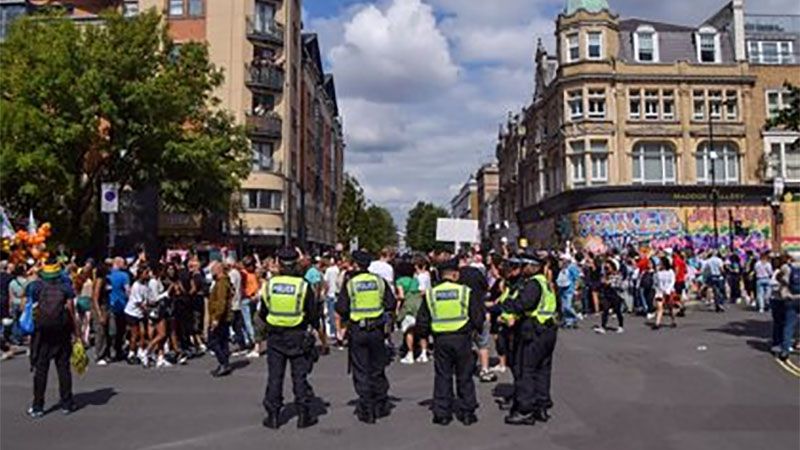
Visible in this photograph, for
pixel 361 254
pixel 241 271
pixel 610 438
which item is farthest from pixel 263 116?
pixel 610 438

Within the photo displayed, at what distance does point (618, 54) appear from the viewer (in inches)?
1826

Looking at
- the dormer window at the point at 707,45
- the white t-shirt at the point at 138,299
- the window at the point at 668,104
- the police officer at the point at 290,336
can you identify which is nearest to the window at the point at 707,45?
the dormer window at the point at 707,45

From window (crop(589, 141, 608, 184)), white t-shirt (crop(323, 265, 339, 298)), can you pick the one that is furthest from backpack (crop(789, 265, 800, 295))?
window (crop(589, 141, 608, 184))

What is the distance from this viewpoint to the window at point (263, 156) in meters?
46.0

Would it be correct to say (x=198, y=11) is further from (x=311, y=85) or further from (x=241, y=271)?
(x=241, y=271)

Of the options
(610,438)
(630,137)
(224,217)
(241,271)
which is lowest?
(610,438)

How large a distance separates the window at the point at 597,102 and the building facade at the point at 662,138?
0.06 m

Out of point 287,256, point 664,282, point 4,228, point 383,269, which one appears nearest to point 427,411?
point 287,256

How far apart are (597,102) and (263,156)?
1964 centimetres

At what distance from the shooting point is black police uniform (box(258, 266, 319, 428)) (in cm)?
837

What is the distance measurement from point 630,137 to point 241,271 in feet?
112

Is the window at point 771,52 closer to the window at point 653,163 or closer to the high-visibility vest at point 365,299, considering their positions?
the window at point 653,163

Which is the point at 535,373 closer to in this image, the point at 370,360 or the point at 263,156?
the point at 370,360

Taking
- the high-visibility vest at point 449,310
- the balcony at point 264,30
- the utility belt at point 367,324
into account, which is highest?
the balcony at point 264,30
